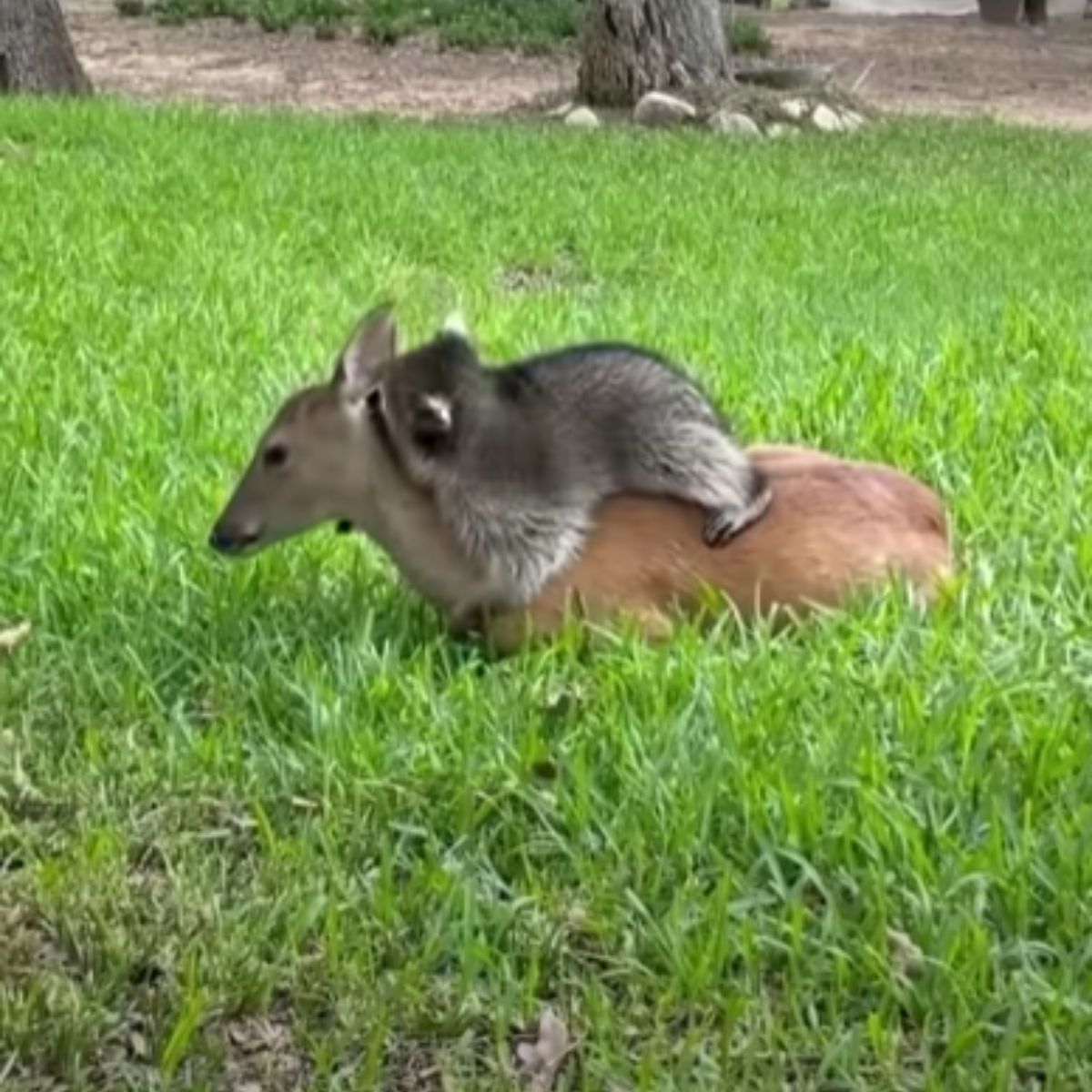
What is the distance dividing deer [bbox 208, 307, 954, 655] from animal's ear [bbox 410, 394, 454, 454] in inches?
2.2

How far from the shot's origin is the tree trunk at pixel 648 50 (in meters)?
15.5

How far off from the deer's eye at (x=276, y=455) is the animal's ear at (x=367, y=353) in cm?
13

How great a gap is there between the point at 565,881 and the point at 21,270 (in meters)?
4.52

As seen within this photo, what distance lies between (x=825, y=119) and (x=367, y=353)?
1147 cm

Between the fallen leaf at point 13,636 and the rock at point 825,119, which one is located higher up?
the fallen leaf at point 13,636

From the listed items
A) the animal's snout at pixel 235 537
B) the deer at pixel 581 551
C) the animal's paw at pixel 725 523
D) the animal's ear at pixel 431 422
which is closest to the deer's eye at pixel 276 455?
the deer at pixel 581 551

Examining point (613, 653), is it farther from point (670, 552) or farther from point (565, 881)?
point (565, 881)

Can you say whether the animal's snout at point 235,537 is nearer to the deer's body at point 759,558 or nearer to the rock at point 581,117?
the deer's body at point 759,558

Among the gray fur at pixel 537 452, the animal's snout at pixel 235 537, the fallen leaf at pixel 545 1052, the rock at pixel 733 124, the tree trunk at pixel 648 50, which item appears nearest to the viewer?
the fallen leaf at pixel 545 1052

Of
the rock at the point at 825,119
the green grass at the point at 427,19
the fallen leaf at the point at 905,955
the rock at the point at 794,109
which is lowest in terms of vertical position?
the green grass at the point at 427,19

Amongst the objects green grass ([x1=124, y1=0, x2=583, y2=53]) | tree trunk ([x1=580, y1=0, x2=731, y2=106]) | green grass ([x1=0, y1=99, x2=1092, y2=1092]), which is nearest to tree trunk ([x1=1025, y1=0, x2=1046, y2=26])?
green grass ([x1=124, y1=0, x2=583, y2=53])

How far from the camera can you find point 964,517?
4582 millimetres

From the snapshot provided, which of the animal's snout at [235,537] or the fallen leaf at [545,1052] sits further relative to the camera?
the animal's snout at [235,537]

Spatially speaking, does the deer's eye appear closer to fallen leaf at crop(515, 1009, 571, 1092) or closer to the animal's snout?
the animal's snout
